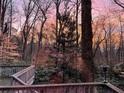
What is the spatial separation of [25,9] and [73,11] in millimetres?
9024

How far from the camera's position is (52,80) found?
22422 mm

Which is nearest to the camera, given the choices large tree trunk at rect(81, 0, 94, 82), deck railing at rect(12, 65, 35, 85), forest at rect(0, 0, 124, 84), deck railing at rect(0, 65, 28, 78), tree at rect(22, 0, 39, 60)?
deck railing at rect(12, 65, 35, 85)

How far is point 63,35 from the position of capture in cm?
3102

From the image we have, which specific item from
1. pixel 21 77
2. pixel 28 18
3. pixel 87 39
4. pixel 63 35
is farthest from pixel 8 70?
pixel 28 18

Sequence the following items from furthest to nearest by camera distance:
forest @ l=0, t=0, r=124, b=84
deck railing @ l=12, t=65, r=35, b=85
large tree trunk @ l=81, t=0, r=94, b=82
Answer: forest @ l=0, t=0, r=124, b=84, large tree trunk @ l=81, t=0, r=94, b=82, deck railing @ l=12, t=65, r=35, b=85

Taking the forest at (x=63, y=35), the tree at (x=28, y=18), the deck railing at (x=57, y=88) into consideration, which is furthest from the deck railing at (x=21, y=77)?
the tree at (x=28, y=18)

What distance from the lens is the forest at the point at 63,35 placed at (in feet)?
70.4

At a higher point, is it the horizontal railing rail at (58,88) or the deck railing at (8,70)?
the horizontal railing rail at (58,88)

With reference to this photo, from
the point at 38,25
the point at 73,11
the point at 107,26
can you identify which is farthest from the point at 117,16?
the point at 38,25

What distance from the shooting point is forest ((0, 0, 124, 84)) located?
21.5 metres

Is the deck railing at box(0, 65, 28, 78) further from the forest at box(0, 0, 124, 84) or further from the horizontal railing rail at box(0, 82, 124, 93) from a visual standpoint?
the horizontal railing rail at box(0, 82, 124, 93)

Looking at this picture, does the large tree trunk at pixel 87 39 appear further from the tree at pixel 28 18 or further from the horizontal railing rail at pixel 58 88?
the tree at pixel 28 18

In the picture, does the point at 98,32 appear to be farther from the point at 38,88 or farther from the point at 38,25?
the point at 38,88

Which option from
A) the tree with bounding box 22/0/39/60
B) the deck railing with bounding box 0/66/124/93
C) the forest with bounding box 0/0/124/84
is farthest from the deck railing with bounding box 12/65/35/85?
the tree with bounding box 22/0/39/60
